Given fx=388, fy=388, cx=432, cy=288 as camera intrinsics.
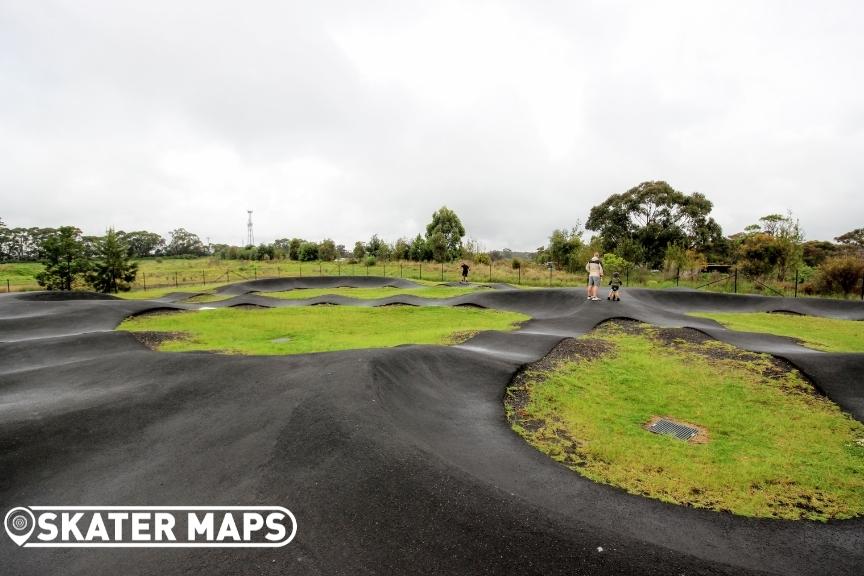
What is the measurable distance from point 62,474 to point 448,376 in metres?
4.84

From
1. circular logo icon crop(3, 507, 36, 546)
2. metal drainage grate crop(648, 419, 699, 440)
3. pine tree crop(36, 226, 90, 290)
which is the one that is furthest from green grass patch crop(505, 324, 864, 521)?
pine tree crop(36, 226, 90, 290)

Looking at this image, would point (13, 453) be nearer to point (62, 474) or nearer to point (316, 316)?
point (62, 474)

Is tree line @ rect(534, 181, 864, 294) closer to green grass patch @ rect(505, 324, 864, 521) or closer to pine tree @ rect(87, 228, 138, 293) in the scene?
green grass patch @ rect(505, 324, 864, 521)

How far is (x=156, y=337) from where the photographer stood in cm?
1020

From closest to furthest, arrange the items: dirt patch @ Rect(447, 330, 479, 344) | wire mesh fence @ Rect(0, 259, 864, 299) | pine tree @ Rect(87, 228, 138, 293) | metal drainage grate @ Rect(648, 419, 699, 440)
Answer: metal drainage grate @ Rect(648, 419, 699, 440)
dirt patch @ Rect(447, 330, 479, 344)
wire mesh fence @ Rect(0, 259, 864, 299)
pine tree @ Rect(87, 228, 138, 293)

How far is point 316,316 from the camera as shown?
13578 millimetres

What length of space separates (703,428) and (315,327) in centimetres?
977

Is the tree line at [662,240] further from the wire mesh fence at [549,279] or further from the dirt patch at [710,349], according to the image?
the dirt patch at [710,349]

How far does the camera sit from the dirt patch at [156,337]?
31.5 ft

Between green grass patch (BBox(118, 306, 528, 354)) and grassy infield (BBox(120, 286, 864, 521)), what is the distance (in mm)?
106

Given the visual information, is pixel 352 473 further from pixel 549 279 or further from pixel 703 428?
pixel 549 279

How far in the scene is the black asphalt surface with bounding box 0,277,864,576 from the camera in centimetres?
251

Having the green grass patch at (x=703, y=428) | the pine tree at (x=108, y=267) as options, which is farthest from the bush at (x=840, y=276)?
the pine tree at (x=108, y=267)

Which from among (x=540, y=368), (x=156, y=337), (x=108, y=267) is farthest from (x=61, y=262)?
(x=540, y=368)
